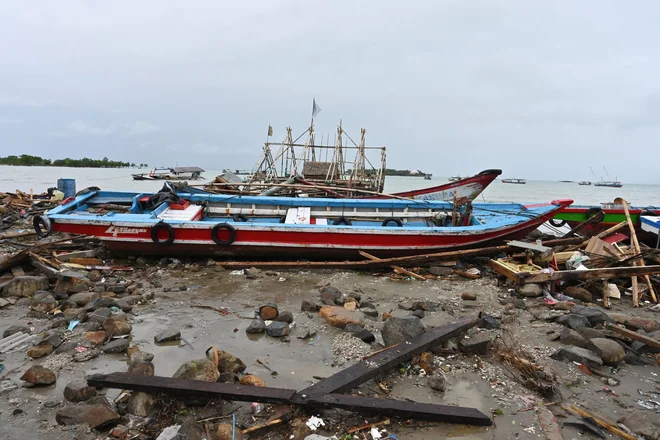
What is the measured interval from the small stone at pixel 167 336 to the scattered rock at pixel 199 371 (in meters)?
1.16

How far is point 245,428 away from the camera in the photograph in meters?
2.75

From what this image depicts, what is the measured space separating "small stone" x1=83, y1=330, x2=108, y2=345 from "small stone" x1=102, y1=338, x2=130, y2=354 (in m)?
0.13

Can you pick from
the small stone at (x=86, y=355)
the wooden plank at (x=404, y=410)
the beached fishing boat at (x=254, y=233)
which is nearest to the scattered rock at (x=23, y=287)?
the beached fishing boat at (x=254, y=233)

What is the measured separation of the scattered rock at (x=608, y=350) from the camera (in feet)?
12.8

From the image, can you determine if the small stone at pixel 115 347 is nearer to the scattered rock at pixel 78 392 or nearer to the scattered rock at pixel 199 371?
the scattered rock at pixel 78 392

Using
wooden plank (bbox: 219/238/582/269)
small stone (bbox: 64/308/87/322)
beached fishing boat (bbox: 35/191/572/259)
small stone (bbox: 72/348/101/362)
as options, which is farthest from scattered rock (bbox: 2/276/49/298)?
wooden plank (bbox: 219/238/582/269)

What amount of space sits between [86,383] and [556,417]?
4083 millimetres

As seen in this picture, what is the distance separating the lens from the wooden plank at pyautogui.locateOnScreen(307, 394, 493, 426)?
2828mm

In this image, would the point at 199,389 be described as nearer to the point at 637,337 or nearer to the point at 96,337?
the point at 96,337

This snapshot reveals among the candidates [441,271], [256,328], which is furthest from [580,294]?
[256,328]

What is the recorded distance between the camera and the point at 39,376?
3273mm

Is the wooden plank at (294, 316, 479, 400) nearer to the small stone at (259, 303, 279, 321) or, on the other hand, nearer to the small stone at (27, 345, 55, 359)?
the small stone at (259, 303, 279, 321)

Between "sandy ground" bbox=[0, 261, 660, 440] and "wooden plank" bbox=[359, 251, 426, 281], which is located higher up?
"wooden plank" bbox=[359, 251, 426, 281]

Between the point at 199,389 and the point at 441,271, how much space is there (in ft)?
18.7
